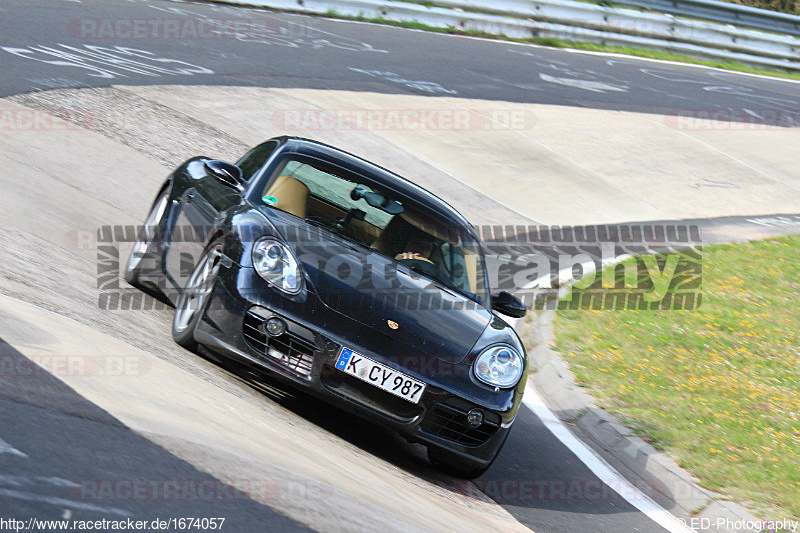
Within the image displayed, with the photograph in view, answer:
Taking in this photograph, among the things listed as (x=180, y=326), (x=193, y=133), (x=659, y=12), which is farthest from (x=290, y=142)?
(x=659, y=12)

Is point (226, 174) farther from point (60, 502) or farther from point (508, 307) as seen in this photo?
point (60, 502)

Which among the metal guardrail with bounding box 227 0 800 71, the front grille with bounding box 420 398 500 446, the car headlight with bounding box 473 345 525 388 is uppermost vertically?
the metal guardrail with bounding box 227 0 800 71

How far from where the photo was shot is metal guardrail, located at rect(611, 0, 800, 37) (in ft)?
85.4

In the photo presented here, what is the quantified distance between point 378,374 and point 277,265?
0.83m

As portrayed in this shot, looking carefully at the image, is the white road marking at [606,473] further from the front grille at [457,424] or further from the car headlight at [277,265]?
the car headlight at [277,265]

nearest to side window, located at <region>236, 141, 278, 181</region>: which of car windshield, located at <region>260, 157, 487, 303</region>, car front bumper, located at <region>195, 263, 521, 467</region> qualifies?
car windshield, located at <region>260, 157, 487, 303</region>

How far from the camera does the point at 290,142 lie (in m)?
6.70

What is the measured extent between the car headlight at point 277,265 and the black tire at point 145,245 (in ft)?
5.21

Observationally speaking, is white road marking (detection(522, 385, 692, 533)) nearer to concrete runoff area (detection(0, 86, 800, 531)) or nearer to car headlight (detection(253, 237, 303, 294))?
concrete runoff area (detection(0, 86, 800, 531))

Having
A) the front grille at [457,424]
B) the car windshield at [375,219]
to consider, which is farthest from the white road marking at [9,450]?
the car windshield at [375,219]

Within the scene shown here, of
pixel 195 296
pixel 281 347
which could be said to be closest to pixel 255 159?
pixel 195 296

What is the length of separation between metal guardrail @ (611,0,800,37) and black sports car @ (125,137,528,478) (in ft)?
70.0

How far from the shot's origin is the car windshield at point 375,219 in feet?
20.1

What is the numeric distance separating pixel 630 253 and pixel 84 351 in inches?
346
